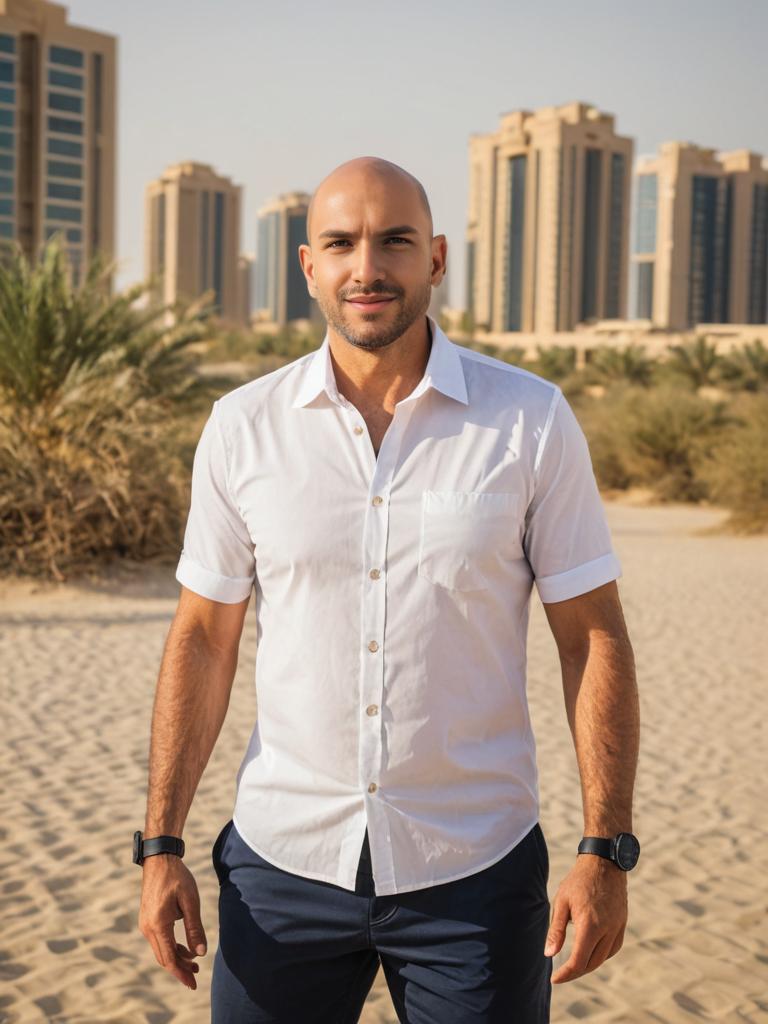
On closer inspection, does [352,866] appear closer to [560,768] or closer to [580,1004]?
[580,1004]

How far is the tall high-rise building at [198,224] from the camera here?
103250 millimetres

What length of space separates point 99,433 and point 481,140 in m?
85.4

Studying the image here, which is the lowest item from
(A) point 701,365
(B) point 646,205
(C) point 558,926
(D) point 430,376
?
(C) point 558,926

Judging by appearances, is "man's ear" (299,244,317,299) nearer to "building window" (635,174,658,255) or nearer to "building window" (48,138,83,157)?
"building window" (48,138,83,157)

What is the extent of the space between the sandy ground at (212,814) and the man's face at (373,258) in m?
2.47

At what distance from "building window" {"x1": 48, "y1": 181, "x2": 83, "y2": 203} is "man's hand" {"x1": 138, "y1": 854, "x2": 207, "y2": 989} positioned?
7588 centimetres

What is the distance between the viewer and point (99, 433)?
11.8m

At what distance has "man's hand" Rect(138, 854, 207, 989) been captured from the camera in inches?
70.6

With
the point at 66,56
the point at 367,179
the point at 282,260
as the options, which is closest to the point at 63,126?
the point at 66,56

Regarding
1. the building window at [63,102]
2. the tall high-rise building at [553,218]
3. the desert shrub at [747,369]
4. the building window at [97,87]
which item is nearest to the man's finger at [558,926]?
the desert shrub at [747,369]

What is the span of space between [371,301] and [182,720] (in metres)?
0.75

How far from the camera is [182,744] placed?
1893 mm

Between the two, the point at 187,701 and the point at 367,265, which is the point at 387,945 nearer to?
the point at 187,701

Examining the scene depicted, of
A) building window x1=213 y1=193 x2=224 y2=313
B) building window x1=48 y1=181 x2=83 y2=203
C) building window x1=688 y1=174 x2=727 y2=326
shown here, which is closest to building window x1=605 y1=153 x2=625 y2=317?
building window x1=688 y1=174 x2=727 y2=326
